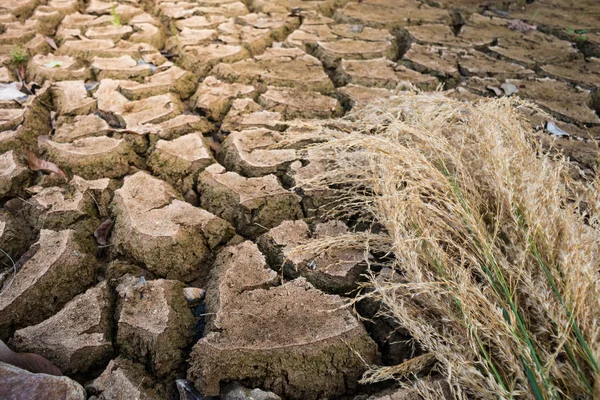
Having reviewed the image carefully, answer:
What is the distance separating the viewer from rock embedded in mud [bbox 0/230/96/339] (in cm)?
136

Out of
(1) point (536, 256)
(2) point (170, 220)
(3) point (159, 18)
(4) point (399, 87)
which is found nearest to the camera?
(1) point (536, 256)

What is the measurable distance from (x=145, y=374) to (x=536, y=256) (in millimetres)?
1104

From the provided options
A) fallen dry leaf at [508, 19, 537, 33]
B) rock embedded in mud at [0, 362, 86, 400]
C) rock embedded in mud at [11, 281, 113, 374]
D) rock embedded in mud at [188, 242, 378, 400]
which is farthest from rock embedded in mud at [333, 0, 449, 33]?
rock embedded in mud at [0, 362, 86, 400]

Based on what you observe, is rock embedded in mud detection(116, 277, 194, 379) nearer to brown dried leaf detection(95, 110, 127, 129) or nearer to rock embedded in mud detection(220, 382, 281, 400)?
rock embedded in mud detection(220, 382, 281, 400)

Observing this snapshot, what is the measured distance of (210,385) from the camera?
1.23 m

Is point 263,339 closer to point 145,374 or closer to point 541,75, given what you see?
point 145,374

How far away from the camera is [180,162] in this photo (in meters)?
2.01

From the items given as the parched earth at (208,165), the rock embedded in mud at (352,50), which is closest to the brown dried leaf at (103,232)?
the parched earth at (208,165)

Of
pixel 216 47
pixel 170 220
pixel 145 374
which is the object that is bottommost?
pixel 145 374

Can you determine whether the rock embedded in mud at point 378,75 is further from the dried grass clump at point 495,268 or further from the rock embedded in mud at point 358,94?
the dried grass clump at point 495,268

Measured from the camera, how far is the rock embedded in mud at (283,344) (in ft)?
4.11

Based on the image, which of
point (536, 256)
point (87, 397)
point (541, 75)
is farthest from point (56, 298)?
point (541, 75)

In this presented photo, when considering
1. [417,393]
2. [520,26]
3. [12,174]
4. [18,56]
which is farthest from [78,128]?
[520,26]

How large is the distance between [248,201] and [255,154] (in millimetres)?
318
